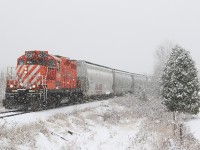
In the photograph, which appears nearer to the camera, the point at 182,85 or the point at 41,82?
the point at 41,82

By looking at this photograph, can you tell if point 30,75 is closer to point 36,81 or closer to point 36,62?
point 36,81

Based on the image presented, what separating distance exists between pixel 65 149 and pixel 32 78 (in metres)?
7.47

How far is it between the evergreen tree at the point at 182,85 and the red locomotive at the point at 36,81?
739 centimetres

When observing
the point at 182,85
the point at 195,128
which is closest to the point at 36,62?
the point at 195,128

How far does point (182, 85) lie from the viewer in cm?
2034

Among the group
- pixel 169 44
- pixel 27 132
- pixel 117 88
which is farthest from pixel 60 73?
pixel 169 44

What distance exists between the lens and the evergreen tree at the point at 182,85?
20359mm

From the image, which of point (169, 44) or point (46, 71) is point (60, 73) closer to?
point (46, 71)

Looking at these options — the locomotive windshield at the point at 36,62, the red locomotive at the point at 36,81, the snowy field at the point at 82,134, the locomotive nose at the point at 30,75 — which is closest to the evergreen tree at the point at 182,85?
the snowy field at the point at 82,134

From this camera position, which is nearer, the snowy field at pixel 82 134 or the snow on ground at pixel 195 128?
the snowy field at pixel 82 134

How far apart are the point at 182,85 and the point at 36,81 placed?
9.83m

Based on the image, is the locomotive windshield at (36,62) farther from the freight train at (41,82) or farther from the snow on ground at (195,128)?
the snow on ground at (195,128)

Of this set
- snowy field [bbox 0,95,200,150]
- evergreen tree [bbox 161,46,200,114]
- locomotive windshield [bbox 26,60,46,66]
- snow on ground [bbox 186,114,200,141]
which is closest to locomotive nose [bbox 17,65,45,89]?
locomotive windshield [bbox 26,60,46,66]

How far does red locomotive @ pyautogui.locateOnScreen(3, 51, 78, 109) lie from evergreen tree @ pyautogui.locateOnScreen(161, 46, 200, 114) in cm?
739
